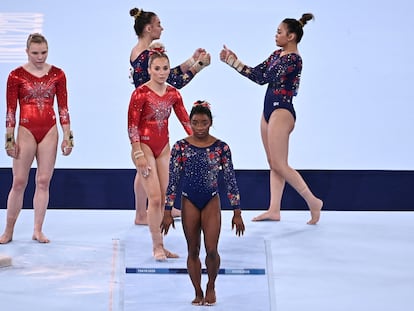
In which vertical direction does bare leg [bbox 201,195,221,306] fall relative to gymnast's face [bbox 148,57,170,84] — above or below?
below

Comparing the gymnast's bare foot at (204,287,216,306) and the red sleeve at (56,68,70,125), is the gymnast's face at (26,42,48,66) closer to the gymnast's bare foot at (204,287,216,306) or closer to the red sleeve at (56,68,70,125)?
the red sleeve at (56,68,70,125)

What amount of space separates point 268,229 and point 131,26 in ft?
9.53

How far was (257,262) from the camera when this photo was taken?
230 inches

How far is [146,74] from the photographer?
8.09 meters

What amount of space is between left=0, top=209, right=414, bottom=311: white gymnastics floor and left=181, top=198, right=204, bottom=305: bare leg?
0.30ft

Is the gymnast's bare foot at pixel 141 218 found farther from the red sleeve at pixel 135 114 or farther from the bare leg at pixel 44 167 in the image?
the red sleeve at pixel 135 114

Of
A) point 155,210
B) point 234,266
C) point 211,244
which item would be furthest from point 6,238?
point 211,244

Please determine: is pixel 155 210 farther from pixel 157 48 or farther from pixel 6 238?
pixel 6 238

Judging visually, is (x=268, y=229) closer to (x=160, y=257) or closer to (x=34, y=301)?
(x=160, y=257)

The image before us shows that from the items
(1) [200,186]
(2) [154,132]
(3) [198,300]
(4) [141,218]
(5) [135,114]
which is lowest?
(3) [198,300]

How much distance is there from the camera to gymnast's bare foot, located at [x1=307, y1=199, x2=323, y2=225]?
858 centimetres

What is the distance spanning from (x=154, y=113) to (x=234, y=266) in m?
1.46

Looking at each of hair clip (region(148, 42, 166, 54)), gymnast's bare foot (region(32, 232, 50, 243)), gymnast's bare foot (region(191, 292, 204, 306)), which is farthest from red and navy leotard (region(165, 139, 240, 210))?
gymnast's bare foot (region(32, 232, 50, 243))

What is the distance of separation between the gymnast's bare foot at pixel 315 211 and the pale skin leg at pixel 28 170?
2.13 meters
